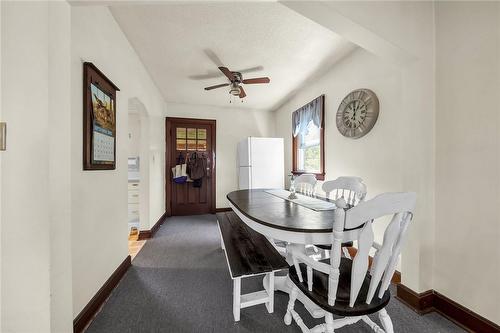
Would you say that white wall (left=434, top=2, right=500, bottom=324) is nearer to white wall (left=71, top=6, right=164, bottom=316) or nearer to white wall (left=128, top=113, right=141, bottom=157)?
white wall (left=71, top=6, right=164, bottom=316)

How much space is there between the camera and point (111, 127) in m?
1.71

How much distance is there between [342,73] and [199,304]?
118 inches

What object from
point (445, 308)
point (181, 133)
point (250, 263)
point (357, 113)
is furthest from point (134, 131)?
point (445, 308)

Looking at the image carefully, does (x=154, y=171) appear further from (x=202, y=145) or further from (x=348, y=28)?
(x=348, y=28)

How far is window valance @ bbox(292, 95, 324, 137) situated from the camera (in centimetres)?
298

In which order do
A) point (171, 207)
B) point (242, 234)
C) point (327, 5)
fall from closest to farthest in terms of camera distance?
point (327, 5), point (242, 234), point (171, 207)

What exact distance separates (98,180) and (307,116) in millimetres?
2980

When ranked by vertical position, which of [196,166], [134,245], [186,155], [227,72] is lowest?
[134,245]

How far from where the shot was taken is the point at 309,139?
3.48 meters

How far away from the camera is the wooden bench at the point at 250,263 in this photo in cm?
131

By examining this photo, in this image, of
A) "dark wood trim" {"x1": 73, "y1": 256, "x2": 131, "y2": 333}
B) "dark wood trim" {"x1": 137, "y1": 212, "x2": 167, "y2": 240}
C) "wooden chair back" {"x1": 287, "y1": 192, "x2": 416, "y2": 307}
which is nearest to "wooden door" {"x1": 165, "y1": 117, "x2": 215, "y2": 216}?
"dark wood trim" {"x1": 137, "y1": 212, "x2": 167, "y2": 240}

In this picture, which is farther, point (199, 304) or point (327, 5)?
point (199, 304)

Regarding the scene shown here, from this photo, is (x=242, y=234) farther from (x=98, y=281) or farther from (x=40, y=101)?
(x=40, y=101)

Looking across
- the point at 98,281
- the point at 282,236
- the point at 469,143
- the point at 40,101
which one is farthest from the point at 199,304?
the point at 469,143
